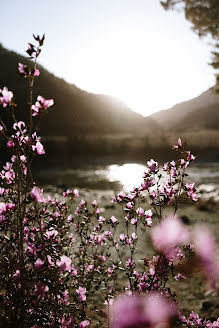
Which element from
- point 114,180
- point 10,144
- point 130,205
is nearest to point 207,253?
point 10,144

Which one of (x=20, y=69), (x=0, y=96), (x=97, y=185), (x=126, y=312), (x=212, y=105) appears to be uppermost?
(x=212, y=105)

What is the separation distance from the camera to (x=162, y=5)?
8570 mm

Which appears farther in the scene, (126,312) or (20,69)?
(20,69)

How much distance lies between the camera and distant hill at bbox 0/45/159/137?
7906 centimetres

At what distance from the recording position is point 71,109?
8712 centimetres

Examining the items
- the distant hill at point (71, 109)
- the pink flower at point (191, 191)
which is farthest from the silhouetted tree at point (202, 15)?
Result: the distant hill at point (71, 109)

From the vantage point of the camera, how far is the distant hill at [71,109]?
79.1 meters

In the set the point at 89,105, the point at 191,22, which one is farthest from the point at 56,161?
the point at 89,105

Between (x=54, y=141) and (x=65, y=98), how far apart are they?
40.3 m

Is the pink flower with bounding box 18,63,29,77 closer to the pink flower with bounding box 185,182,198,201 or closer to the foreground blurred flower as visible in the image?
the pink flower with bounding box 185,182,198,201

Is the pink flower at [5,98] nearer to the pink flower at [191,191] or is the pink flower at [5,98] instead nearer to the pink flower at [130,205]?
the pink flower at [130,205]

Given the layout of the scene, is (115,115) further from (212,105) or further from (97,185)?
(212,105)

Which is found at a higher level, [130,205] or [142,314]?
[142,314]

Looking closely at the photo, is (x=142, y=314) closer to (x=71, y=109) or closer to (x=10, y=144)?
(x=10, y=144)
